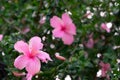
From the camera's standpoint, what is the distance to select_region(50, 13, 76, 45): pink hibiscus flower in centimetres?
154

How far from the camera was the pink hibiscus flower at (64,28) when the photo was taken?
5.06ft

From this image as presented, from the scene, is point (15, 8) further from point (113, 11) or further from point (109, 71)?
point (109, 71)

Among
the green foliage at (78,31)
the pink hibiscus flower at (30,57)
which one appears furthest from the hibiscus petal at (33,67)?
the green foliage at (78,31)

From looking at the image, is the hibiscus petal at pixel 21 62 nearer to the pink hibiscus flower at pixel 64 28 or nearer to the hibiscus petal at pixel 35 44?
the hibiscus petal at pixel 35 44

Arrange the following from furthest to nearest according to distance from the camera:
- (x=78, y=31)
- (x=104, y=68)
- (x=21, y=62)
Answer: (x=78, y=31), (x=104, y=68), (x=21, y=62)

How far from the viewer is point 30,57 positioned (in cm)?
→ 121

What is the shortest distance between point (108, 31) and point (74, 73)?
1.75 feet

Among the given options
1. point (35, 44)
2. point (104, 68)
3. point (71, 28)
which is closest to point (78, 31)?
point (71, 28)

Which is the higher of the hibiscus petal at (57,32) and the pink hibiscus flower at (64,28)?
the pink hibiscus flower at (64,28)

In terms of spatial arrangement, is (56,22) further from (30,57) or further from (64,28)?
(30,57)

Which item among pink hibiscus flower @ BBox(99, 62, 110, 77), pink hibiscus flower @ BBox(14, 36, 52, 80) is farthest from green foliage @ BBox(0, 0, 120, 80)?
pink hibiscus flower @ BBox(14, 36, 52, 80)

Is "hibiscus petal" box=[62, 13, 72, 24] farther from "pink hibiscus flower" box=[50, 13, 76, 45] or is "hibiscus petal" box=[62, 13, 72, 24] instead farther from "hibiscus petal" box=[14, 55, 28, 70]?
"hibiscus petal" box=[14, 55, 28, 70]

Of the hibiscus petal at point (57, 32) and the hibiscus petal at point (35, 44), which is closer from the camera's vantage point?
the hibiscus petal at point (35, 44)

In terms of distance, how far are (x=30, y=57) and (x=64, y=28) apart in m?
0.42
